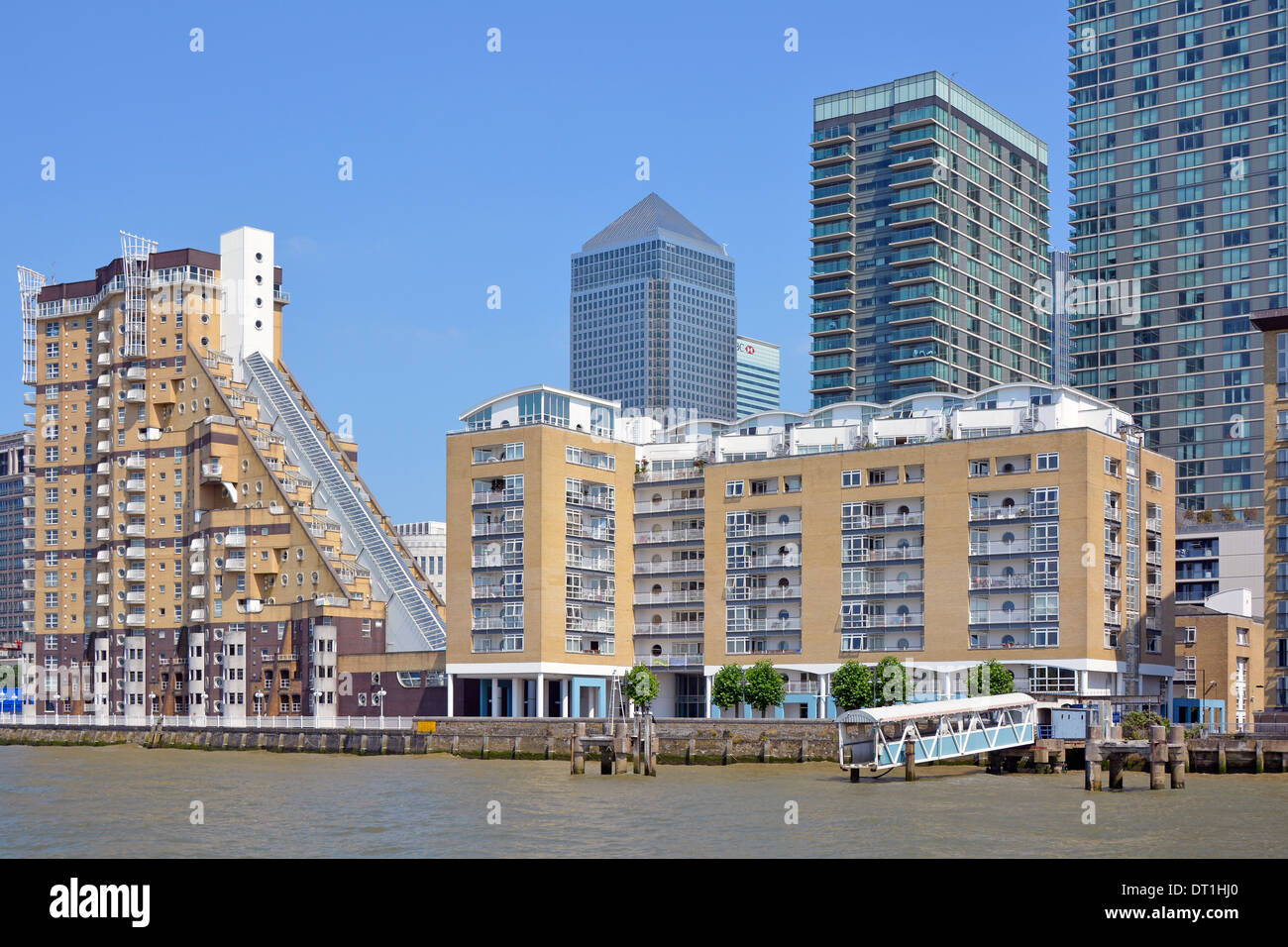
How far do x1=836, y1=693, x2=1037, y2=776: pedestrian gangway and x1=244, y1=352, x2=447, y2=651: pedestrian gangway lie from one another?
2628 inches

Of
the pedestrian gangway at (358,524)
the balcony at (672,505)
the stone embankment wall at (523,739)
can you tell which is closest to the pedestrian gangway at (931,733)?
the stone embankment wall at (523,739)

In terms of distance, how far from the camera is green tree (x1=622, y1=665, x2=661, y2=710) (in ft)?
439

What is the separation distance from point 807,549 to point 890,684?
16.7 m

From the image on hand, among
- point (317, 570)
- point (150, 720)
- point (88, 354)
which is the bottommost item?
point (150, 720)

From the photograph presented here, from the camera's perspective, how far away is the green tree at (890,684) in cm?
11981

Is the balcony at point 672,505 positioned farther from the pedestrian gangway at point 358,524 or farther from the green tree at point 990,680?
the green tree at point 990,680

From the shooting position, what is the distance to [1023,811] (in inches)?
2539

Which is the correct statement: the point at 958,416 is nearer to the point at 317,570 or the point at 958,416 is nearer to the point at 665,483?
the point at 665,483

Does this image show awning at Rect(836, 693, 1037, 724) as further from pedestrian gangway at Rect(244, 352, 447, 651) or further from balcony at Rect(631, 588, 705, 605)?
pedestrian gangway at Rect(244, 352, 447, 651)

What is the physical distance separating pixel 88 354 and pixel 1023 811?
143 m

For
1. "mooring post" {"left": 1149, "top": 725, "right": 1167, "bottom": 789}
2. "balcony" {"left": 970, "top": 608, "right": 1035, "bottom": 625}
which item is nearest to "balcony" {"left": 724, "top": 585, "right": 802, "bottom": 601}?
"balcony" {"left": 970, "top": 608, "right": 1035, "bottom": 625}

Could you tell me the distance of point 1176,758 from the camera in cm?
8250
